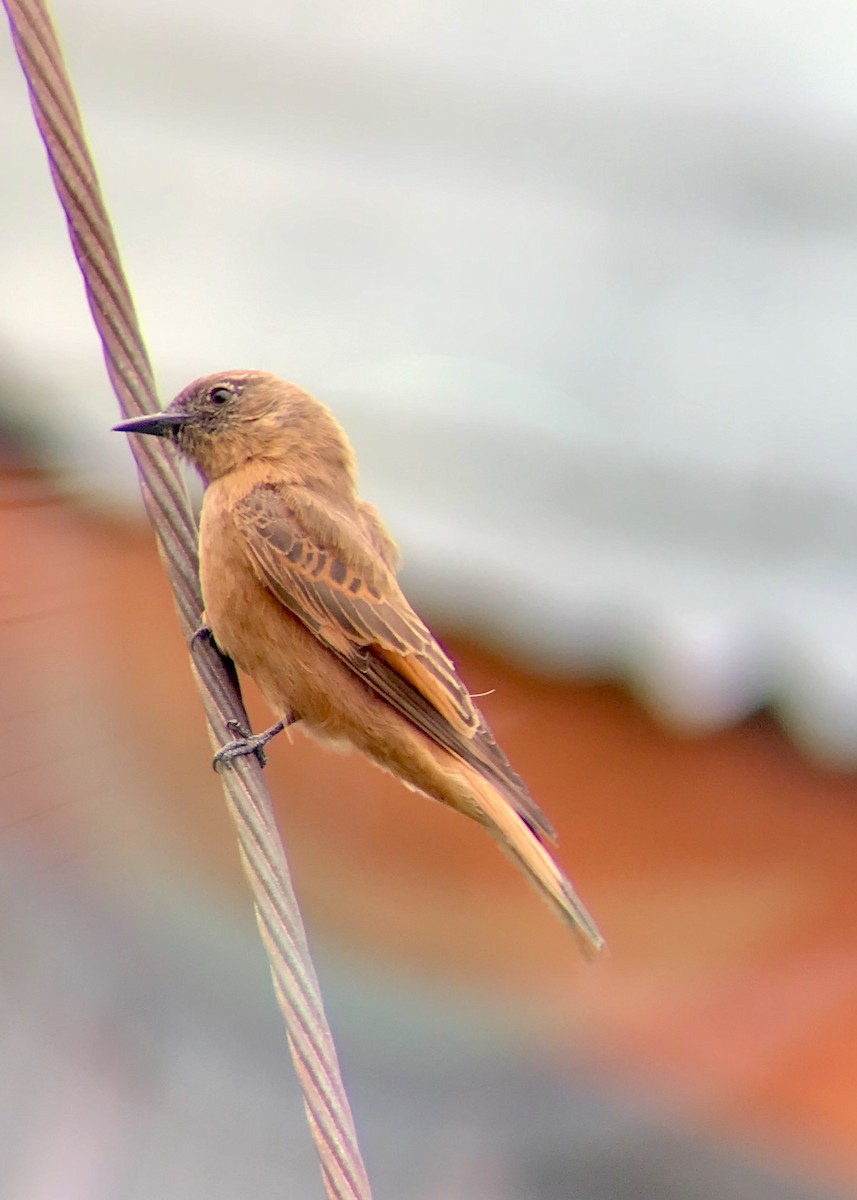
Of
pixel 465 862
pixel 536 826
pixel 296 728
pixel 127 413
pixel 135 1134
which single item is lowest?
pixel 135 1134

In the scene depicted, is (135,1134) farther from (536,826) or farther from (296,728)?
(536,826)

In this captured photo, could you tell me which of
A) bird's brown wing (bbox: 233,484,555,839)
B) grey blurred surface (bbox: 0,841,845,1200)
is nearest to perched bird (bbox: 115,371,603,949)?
bird's brown wing (bbox: 233,484,555,839)

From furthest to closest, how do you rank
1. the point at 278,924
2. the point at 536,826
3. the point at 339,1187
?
the point at 536,826
the point at 278,924
the point at 339,1187

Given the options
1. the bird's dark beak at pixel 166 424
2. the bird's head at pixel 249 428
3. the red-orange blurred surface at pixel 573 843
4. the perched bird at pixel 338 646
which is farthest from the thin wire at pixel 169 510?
the red-orange blurred surface at pixel 573 843

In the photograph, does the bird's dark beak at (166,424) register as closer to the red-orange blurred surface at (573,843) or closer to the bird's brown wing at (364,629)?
the bird's brown wing at (364,629)

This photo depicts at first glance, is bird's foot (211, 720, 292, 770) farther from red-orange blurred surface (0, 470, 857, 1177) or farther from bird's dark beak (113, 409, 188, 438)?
red-orange blurred surface (0, 470, 857, 1177)

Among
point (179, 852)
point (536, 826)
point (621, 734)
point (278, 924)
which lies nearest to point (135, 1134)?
point (179, 852)
